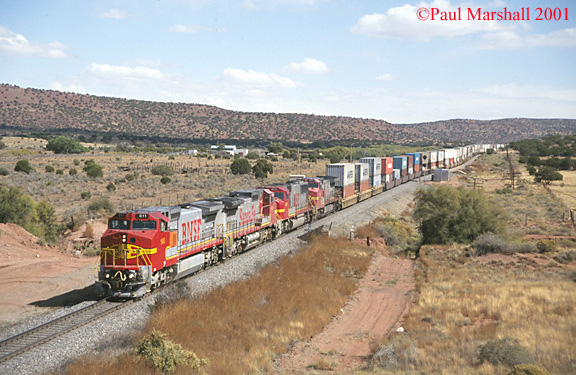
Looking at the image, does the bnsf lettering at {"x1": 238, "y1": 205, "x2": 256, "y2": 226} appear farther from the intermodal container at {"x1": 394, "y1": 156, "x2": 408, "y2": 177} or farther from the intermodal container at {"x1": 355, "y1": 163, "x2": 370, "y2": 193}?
the intermodal container at {"x1": 394, "y1": 156, "x2": 408, "y2": 177}

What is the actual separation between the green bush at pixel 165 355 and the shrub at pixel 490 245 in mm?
23951

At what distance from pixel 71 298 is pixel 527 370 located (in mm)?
17191

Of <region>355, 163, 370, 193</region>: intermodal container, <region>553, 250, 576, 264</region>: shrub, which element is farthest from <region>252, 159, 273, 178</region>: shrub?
<region>553, 250, 576, 264</region>: shrub

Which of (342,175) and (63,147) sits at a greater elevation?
(63,147)

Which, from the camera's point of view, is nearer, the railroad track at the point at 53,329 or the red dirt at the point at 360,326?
the railroad track at the point at 53,329

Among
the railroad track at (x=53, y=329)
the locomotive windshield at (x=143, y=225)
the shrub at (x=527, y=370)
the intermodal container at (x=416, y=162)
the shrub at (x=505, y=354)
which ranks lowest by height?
the railroad track at (x=53, y=329)

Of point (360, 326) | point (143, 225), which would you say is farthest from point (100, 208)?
point (360, 326)

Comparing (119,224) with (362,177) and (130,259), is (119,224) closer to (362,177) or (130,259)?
(130,259)

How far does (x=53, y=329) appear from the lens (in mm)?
16453

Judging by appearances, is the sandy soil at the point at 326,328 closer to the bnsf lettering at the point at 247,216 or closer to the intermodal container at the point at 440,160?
the bnsf lettering at the point at 247,216

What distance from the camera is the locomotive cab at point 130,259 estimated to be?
1916 centimetres

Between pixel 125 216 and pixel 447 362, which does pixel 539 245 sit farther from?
pixel 125 216

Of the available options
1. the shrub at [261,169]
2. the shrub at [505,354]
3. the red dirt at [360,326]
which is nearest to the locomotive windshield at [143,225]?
the red dirt at [360,326]

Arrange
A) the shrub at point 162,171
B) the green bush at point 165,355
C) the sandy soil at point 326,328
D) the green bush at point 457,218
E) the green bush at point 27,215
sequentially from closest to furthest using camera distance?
the green bush at point 165,355
the sandy soil at point 326,328
the green bush at point 27,215
the green bush at point 457,218
the shrub at point 162,171
